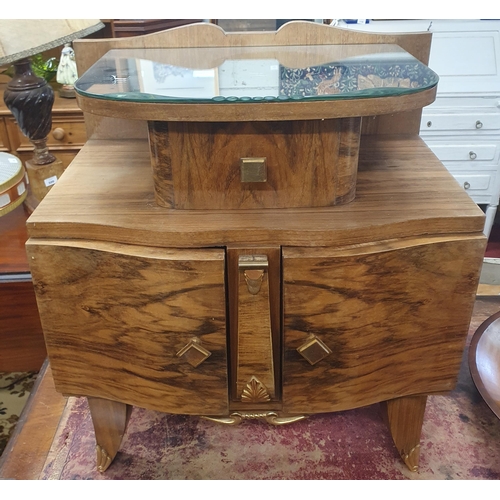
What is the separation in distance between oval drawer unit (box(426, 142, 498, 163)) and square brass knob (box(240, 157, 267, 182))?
1.35 meters

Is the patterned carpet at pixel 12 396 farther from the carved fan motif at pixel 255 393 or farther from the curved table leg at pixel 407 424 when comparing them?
the curved table leg at pixel 407 424

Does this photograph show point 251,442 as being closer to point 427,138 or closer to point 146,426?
point 146,426

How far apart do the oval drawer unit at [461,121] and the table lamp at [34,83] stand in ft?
3.73

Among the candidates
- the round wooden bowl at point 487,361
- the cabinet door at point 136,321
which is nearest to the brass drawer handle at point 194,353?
the cabinet door at point 136,321

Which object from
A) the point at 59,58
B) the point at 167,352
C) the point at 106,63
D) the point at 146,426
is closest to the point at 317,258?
the point at 167,352

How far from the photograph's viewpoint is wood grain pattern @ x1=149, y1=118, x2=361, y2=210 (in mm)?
638

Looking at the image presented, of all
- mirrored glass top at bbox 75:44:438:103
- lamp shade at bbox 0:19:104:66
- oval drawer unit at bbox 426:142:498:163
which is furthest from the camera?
oval drawer unit at bbox 426:142:498:163

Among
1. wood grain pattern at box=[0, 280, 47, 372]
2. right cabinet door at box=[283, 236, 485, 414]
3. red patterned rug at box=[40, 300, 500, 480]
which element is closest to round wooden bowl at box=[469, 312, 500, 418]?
red patterned rug at box=[40, 300, 500, 480]

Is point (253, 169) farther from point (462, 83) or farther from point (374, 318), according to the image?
point (462, 83)

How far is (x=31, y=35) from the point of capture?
966 millimetres

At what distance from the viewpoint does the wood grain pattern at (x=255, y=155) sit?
2.09ft

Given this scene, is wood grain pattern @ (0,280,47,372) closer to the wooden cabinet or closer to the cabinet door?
the cabinet door

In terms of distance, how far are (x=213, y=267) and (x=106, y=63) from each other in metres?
0.35

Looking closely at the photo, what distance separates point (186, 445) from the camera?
37.2 inches
